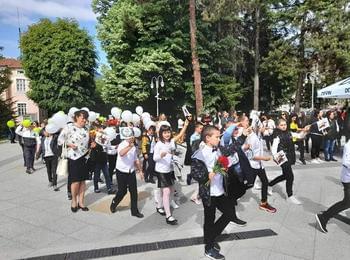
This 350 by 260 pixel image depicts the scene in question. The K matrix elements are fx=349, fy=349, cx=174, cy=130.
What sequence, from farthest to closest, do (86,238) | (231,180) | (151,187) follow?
(151,187) < (86,238) < (231,180)

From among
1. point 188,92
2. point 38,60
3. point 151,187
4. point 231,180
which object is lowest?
point 151,187

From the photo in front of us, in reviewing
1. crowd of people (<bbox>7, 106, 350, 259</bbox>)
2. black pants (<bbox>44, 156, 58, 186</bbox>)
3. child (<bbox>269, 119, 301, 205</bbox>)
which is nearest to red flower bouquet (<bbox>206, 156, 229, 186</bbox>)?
crowd of people (<bbox>7, 106, 350, 259</bbox>)

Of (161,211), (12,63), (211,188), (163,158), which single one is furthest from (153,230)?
(12,63)

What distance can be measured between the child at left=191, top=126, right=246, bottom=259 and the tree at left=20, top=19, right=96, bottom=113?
95.9 feet

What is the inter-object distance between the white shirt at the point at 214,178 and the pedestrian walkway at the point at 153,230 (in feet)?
2.83

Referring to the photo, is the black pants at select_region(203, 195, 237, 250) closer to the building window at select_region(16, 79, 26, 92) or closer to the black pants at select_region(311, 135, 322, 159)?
the black pants at select_region(311, 135, 322, 159)

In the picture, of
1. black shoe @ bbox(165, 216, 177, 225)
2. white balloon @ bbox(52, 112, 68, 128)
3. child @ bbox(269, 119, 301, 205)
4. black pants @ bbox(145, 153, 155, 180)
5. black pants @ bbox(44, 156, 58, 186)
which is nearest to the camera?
black shoe @ bbox(165, 216, 177, 225)

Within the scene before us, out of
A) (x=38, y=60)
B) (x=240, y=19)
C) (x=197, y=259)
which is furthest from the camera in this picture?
(x=38, y=60)

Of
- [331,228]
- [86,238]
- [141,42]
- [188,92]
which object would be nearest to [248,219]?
[331,228]

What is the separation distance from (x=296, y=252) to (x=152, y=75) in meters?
20.8

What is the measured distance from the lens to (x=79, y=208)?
6504mm

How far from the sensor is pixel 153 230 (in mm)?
5434

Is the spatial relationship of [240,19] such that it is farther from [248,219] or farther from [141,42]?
[248,219]

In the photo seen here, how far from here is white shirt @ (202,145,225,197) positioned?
424 centimetres
